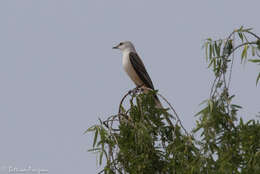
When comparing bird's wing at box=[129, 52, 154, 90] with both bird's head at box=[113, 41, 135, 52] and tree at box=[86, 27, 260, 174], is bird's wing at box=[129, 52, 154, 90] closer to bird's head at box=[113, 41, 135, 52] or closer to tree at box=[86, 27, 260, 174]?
bird's head at box=[113, 41, 135, 52]

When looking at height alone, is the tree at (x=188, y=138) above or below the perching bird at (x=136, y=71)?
below

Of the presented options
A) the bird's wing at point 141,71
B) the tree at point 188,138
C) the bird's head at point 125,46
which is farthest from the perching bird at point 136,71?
the tree at point 188,138

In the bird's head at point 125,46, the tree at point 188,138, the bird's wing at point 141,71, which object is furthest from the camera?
the bird's head at point 125,46

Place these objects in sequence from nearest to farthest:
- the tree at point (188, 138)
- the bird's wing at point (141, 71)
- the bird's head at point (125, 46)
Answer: the tree at point (188, 138) → the bird's wing at point (141, 71) → the bird's head at point (125, 46)

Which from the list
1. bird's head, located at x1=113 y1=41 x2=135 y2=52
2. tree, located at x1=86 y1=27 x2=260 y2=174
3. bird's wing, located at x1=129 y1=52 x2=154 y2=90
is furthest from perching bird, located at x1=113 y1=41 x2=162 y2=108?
tree, located at x1=86 y1=27 x2=260 y2=174

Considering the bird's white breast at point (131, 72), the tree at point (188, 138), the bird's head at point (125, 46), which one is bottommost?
the tree at point (188, 138)

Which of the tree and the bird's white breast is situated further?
the bird's white breast

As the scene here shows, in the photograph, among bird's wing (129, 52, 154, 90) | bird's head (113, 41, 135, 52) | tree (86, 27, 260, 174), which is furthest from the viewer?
bird's head (113, 41, 135, 52)

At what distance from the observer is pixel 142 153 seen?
6230 mm

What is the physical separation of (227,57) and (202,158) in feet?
3.97

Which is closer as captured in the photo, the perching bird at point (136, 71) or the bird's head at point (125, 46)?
the perching bird at point (136, 71)

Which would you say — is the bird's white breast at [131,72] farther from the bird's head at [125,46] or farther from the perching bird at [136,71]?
the bird's head at [125,46]

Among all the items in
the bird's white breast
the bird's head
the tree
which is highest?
the bird's head

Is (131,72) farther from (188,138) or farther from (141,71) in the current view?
(188,138)
